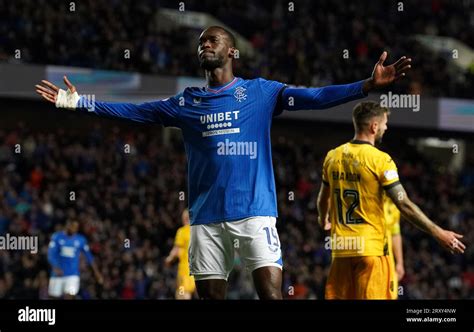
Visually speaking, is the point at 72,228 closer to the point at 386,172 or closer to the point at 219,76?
the point at 386,172

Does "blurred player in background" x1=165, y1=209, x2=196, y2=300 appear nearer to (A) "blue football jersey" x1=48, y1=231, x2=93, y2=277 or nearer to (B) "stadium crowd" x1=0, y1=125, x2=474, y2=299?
(A) "blue football jersey" x1=48, y1=231, x2=93, y2=277

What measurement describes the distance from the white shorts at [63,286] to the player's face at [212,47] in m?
9.80

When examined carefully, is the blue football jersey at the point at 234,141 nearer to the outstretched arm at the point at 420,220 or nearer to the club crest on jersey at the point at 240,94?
the club crest on jersey at the point at 240,94

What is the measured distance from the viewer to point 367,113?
7996 millimetres

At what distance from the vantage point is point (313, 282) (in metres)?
19.4

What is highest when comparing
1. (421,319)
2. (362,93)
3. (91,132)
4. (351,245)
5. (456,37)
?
(456,37)

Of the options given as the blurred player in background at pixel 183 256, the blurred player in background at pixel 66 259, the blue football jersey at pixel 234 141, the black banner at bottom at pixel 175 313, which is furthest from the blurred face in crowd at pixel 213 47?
the blurred player in background at pixel 66 259

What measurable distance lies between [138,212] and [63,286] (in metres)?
4.91

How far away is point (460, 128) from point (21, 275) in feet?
45.5

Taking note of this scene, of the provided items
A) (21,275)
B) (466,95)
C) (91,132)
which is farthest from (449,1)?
(21,275)

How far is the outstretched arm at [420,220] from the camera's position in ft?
22.7

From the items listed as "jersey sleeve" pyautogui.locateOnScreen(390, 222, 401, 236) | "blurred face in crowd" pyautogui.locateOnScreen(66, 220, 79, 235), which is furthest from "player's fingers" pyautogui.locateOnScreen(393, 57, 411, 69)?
"blurred face in crowd" pyautogui.locateOnScreen(66, 220, 79, 235)

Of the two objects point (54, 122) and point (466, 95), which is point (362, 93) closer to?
point (54, 122)

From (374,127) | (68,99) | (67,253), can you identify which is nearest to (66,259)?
(67,253)
